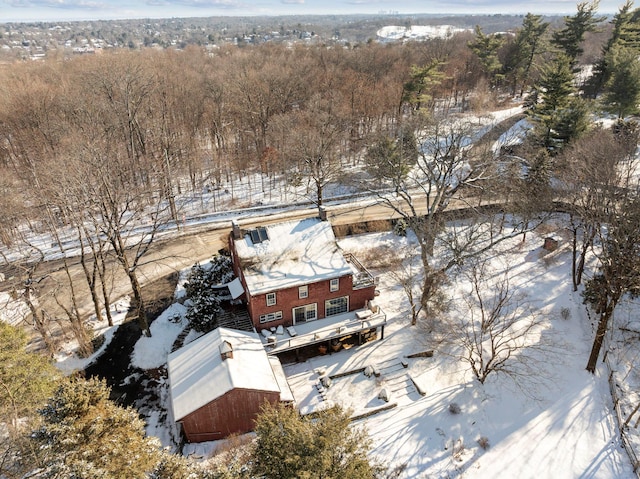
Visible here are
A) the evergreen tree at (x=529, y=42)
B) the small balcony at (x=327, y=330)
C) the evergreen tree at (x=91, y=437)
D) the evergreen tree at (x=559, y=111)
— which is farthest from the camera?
the evergreen tree at (x=529, y=42)

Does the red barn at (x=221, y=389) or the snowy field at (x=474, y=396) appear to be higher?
the red barn at (x=221, y=389)

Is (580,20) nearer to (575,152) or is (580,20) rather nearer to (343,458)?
(575,152)

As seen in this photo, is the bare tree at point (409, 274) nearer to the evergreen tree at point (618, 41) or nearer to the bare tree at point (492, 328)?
the bare tree at point (492, 328)

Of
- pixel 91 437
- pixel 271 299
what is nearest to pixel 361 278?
pixel 271 299

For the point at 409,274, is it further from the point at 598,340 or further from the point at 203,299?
the point at 203,299

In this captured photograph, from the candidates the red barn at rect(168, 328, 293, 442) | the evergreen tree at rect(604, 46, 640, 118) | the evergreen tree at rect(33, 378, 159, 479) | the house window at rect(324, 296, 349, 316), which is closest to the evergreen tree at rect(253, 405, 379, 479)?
the evergreen tree at rect(33, 378, 159, 479)

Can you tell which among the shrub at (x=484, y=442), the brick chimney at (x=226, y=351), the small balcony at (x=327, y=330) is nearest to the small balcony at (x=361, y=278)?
the small balcony at (x=327, y=330)
